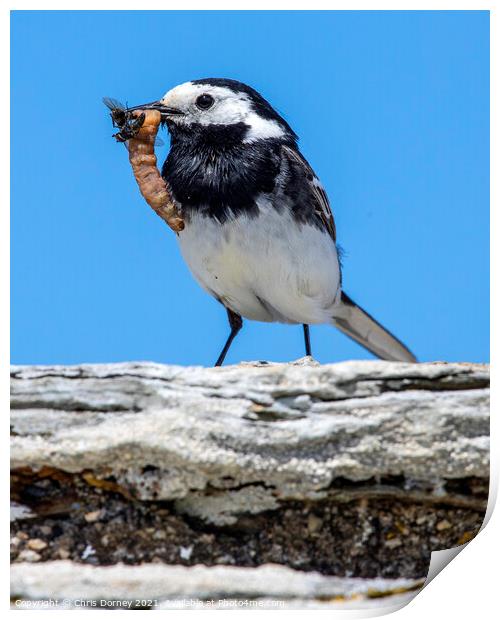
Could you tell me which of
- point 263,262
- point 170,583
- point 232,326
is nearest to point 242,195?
point 263,262

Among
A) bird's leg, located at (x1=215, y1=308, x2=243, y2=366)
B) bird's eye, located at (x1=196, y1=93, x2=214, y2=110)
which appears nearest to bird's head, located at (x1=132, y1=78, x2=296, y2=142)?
bird's eye, located at (x1=196, y1=93, x2=214, y2=110)

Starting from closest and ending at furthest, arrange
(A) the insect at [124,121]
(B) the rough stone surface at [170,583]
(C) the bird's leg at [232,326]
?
(B) the rough stone surface at [170,583] < (A) the insect at [124,121] < (C) the bird's leg at [232,326]

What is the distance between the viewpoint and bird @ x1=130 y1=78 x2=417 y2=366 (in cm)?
367

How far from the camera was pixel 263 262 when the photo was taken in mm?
3713

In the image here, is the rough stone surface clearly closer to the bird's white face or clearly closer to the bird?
the bird

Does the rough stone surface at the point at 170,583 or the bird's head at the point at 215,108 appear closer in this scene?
the rough stone surface at the point at 170,583

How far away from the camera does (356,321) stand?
4.34 meters

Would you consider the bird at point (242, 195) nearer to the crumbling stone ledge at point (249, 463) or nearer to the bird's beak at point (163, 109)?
the bird's beak at point (163, 109)

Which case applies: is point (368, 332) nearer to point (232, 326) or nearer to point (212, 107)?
point (232, 326)

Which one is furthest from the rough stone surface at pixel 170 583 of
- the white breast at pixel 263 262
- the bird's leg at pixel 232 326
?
Answer: the bird's leg at pixel 232 326

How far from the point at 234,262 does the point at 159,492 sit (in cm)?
114

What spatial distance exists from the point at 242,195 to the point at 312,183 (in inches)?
12.1

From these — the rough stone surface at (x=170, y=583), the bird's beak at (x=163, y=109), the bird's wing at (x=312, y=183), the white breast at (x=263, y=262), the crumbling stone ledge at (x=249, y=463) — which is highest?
the bird's beak at (x=163, y=109)

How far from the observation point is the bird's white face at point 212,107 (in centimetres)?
370
